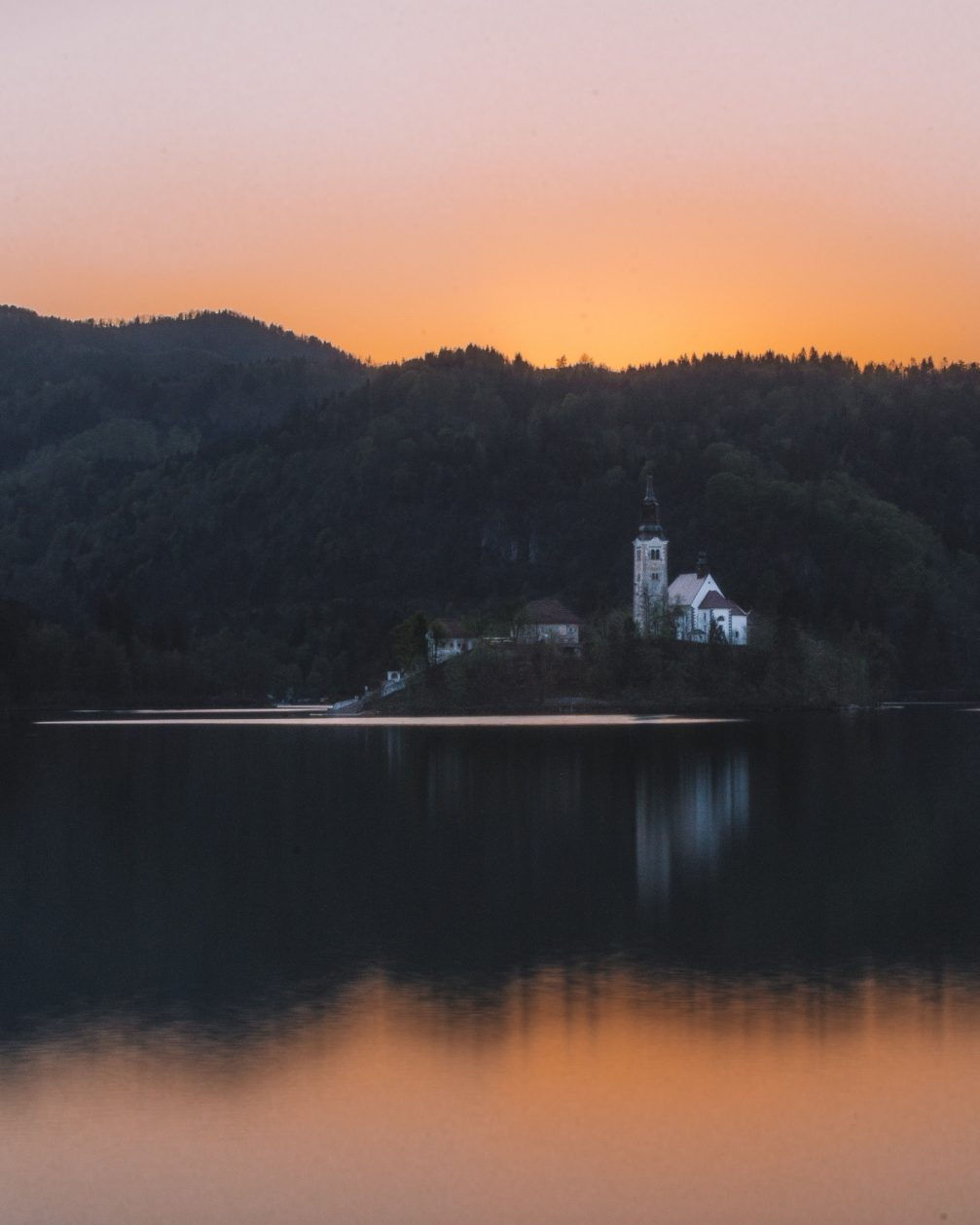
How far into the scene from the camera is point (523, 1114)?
18906 mm

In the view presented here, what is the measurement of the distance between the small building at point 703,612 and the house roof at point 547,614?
31.0ft

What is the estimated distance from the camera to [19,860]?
132 feet

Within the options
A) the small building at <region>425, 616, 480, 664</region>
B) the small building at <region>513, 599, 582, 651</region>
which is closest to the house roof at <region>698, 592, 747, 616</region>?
the small building at <region>513, 599, 582, 651</region>

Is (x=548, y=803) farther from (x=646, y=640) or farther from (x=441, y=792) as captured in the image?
(x=646, y=640)

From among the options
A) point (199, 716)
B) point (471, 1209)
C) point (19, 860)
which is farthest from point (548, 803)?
point (199, 716)

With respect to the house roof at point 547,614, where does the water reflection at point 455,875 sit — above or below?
below

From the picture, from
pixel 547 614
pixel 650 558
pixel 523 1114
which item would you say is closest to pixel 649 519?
pixel 650 558

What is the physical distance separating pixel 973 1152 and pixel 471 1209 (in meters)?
5.00

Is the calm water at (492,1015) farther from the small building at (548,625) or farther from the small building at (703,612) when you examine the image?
the small building at (703,612)

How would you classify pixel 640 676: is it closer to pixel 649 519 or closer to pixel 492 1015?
pixel 649 519

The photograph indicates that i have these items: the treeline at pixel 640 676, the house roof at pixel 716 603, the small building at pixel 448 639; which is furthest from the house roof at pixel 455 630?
the house roof at pixel 716 603

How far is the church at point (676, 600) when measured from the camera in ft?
530

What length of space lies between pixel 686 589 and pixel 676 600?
4835 millimetres

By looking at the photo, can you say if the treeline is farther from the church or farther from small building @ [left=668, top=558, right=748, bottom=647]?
small building @ [left=668, top=558, right=748, bottom=647]
